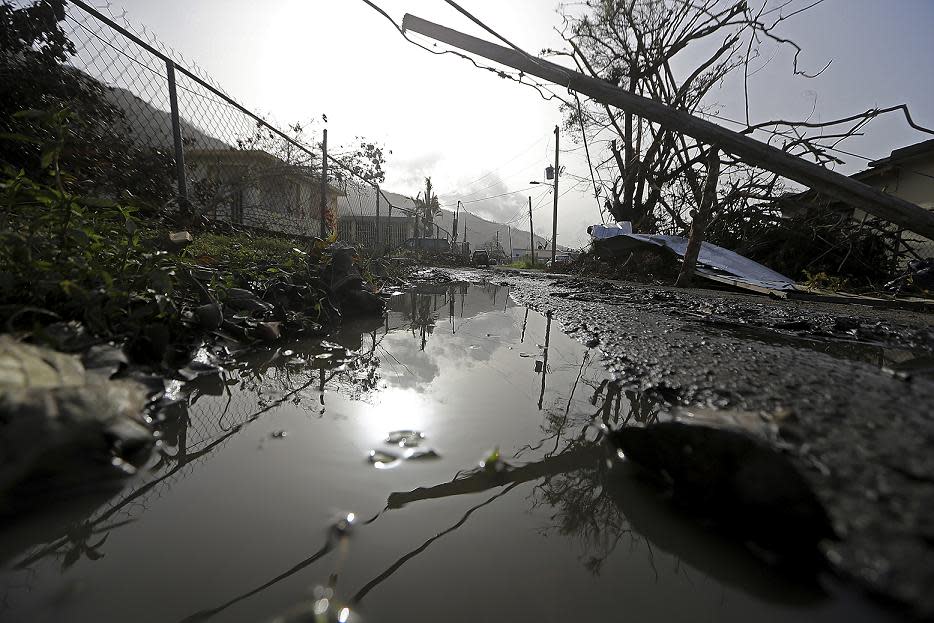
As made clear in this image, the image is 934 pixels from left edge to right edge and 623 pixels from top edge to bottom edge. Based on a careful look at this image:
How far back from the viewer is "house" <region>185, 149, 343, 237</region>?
419 cm

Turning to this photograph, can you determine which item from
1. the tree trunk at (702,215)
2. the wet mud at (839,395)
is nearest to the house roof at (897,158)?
the tree trunk at (702,215)

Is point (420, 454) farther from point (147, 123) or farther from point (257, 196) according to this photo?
point (257, 196)

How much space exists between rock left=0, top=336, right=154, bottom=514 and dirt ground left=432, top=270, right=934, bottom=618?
1.20m

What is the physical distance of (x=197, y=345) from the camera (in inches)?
59.9

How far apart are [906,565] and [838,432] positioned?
359 millimetres

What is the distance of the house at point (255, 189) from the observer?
419cm

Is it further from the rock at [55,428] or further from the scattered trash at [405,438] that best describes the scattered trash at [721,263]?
the rock at [55,428]

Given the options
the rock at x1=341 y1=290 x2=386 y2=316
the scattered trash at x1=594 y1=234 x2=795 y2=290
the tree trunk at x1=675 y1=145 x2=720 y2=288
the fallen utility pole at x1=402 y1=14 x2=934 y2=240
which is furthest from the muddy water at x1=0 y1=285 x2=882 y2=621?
the scattered trash at x1=594 y1=234 x2=795 y2=290

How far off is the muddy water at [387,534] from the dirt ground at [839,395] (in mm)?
91

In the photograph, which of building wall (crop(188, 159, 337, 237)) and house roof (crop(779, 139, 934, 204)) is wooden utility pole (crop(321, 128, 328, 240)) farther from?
house roof (crop(779, 139, 934, 204))

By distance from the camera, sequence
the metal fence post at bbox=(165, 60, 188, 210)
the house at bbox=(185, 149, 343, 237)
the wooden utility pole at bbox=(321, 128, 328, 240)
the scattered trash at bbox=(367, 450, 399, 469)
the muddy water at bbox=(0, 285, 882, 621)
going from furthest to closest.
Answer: the wooden utility pole at bbox=(321, 128, 328, 240)
the house at bbox=(185, 149, 343, 237)
the metal fence post at bbox=(165, 60, 188, 210)
the scattered trash at bbox=(367, 450, 399, 469)
the muddy water at bbox=(0, 285, 882, 621)

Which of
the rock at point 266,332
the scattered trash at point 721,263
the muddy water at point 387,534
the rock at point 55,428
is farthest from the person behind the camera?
the scattered trash at point 721,263

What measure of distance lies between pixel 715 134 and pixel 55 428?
471 centimetres

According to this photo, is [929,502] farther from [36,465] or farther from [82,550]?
[36,465]
